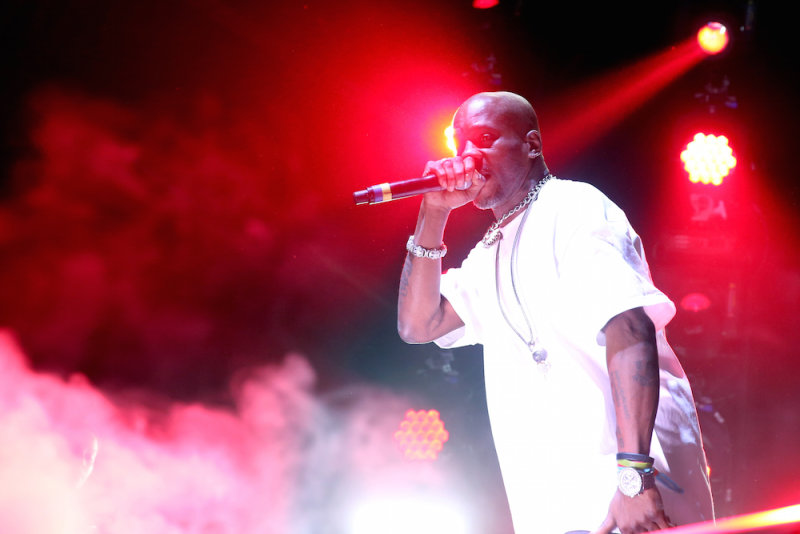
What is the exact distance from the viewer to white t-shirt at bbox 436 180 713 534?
182 cm

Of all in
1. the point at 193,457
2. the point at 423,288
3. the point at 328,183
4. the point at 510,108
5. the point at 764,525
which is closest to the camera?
the point at 764,525

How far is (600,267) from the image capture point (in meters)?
1.85

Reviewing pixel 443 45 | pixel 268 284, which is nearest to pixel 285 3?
pixel 443 45

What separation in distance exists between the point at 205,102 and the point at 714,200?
4.59 m

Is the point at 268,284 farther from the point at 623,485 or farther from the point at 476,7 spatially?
the point at 623,485

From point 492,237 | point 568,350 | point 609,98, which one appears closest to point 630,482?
point 568,350

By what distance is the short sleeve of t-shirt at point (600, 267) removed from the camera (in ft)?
5.95

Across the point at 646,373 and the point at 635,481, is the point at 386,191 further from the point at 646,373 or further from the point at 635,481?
the point at 635,481

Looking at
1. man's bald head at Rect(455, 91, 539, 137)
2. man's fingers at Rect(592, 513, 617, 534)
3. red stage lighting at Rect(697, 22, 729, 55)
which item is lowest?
man's fingers at Rect(592, 513, 617, 534)

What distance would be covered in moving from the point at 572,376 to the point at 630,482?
0.36m

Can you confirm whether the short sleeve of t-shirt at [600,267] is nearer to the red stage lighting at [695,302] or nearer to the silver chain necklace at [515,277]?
the silver chain necklace at [515,277]

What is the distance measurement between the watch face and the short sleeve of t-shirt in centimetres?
35

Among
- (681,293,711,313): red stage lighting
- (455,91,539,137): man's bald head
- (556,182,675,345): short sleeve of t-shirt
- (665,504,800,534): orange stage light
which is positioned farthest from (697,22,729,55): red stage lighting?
(665,504,800,534): orange stage light

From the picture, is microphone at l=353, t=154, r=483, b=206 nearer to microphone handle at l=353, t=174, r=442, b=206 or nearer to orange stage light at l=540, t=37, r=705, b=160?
microphone handle at l=353, t=174, r=442, b=206
